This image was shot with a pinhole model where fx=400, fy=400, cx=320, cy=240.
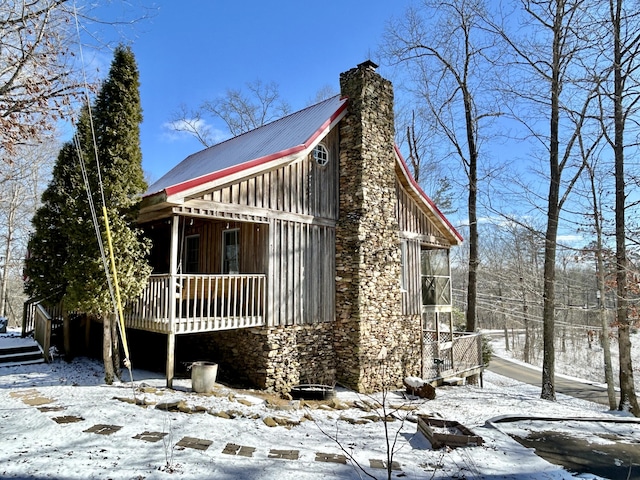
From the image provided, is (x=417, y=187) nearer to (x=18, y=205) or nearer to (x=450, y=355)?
(x=450, y=355)

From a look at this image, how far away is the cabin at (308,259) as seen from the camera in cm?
909

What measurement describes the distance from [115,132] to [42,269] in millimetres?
4472

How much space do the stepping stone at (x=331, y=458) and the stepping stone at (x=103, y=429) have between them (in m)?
2.84

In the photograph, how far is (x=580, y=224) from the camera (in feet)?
46.8

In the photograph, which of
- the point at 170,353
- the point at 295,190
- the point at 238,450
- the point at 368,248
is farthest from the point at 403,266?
the point at 238,450

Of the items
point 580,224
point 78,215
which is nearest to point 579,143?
point 580,224

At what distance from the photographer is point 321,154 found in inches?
455

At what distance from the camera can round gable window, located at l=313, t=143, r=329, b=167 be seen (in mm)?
11367

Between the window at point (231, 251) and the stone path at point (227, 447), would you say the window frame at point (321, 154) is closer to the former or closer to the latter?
the window at point (231, 251)

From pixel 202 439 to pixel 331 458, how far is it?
181 centimetres

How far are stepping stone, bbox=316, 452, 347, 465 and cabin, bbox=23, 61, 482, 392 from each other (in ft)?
13.7

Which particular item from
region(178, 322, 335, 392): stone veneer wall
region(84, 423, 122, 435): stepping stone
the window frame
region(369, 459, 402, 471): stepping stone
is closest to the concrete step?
region(178, 322, 335, 392): stone veneer wall

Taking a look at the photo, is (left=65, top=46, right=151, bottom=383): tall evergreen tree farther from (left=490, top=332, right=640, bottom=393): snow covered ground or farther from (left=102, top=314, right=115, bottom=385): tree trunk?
(left=490, top=332, right=640, bottom=393): snow covered ground

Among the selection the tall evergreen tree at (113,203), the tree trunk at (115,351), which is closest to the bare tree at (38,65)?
the tall evergreen tree at (113,203)
